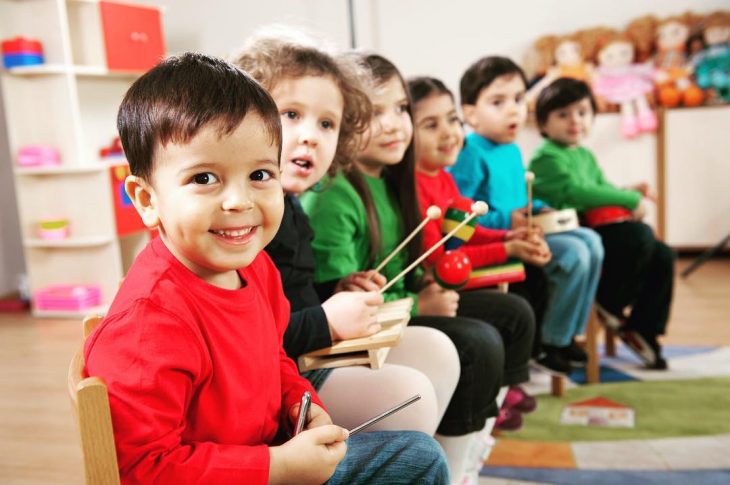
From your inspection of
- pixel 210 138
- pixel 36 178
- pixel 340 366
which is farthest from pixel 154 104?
pixel 36 178

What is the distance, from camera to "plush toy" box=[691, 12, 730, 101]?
3.51 meters

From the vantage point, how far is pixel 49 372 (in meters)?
2.51

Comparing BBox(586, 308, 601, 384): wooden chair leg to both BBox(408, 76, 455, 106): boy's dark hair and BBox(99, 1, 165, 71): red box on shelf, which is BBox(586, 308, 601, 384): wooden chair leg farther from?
BBox(99, 1, 165, 71): red box on shelf

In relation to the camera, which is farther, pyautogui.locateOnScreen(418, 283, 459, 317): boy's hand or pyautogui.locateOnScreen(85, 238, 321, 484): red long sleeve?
pyautogui.locateOnScreen(418, 283, 459, 317): boy's hand

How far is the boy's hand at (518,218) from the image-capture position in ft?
5.96

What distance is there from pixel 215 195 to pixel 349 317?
1.18ft

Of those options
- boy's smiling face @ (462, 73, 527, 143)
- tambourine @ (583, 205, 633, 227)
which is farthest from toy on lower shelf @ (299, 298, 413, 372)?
tambourine @ (583, 205, 633, 227)

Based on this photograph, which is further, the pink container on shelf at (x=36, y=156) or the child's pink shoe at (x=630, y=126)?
the child's pink shoe at (x=630, y=126)

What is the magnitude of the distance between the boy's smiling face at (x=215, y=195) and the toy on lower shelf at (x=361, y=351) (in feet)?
0.92

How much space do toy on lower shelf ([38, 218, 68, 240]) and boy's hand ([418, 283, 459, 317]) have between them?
252 centimetres

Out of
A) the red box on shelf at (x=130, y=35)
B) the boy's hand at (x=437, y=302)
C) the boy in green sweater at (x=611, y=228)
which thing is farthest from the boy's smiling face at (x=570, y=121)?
the red box on shelf at (x=130, y=35)

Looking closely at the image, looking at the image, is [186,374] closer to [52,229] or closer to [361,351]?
[361,351]

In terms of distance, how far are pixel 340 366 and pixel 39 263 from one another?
288cm

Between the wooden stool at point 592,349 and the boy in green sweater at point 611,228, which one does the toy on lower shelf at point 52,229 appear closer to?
the boy in green sweater at point 611,228
